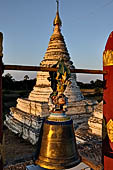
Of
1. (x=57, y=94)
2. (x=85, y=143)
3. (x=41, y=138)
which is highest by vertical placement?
(x=57, y=94)

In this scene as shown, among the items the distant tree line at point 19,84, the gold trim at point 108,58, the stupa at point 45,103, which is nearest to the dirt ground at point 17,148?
the stupa at point 45,103

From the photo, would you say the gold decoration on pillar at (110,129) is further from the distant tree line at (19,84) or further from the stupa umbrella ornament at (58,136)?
the distant tree line at (19,84)

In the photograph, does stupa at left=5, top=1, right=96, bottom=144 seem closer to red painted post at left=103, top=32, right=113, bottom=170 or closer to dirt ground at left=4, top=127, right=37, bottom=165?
dirt ground at left=4, top=127, right=37, bottom=165

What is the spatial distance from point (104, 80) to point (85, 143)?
21.4ft

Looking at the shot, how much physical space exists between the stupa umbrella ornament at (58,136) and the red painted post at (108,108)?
3.41 ft

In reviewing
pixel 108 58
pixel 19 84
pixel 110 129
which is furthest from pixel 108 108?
pixel 19 84

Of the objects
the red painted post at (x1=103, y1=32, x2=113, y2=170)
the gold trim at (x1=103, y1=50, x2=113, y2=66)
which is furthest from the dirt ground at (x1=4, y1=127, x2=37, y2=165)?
the gold trim at (x1=103, y1=50, x2=113, y2=66)

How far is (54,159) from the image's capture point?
7.53 feet

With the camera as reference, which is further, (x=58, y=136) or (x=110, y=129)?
(x=110, y=129)

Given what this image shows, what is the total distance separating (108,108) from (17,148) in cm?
1046

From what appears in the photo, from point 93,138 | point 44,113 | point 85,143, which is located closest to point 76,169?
point 85,143

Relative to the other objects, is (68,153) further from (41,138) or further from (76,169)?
(76,169)

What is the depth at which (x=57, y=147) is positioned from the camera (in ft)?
7.63

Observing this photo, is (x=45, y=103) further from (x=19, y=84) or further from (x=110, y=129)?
(x=19, y=84)
